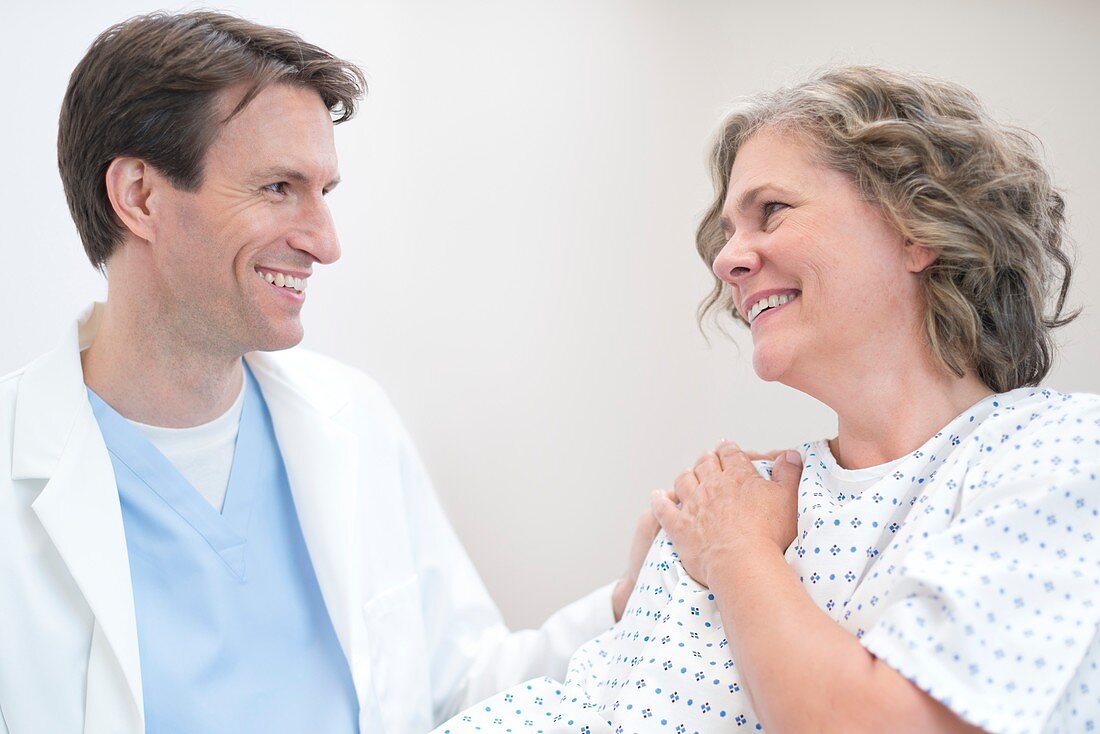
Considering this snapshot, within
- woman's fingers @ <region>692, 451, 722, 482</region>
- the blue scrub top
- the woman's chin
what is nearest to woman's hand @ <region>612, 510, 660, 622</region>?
woman's fingers @ <region>692, 451, 722, 482</region>

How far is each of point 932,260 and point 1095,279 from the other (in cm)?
67

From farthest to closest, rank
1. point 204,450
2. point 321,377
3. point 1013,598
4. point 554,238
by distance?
point 554,238, point 321,377, point 204,450, point 1013,598

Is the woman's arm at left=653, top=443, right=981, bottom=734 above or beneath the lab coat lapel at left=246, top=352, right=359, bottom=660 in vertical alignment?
beneath

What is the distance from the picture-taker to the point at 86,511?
116 cm

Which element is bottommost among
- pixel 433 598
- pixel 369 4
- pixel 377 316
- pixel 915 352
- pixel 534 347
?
pixel 433 598

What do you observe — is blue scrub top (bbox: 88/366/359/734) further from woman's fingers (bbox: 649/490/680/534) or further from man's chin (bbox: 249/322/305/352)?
woman's fingers (bbox: 649/490/680/534)

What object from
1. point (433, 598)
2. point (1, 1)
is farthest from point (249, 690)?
point (1, 1)

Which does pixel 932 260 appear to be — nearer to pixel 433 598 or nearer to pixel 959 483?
pixel 959 483

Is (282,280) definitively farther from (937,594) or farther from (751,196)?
(937,594)

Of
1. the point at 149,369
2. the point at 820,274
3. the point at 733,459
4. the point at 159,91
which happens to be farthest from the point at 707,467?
the point at 159,91

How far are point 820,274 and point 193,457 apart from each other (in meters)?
0.92

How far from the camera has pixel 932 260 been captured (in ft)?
3.42

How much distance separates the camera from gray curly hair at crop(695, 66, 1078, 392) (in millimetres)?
1027

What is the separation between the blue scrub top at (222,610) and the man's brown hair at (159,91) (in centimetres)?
33
